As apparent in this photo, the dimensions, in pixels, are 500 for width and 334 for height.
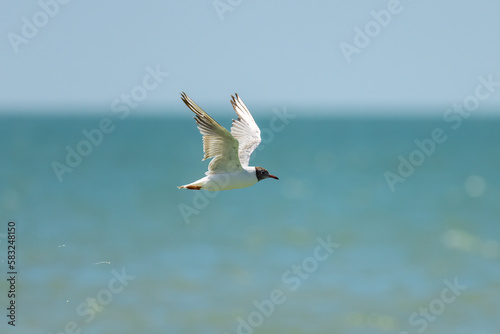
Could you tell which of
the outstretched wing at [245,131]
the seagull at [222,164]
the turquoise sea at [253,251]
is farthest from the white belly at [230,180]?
the turquoise sea at [253,251]

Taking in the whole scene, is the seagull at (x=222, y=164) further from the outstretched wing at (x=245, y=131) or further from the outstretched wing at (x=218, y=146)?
the outstretched wing at (x=245, y=131)

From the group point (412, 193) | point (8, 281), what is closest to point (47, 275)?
point (8, 281)

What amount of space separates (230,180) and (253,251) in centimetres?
1567

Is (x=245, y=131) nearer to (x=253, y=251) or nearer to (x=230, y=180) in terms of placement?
(x=230, y=180)

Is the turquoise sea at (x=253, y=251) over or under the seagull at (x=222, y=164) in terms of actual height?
under

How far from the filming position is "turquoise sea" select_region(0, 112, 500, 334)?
19.5m

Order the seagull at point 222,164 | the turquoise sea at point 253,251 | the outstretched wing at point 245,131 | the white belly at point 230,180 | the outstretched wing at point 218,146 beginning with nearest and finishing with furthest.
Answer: the outstretched wing at point 218,146 → the seagull at point 222,164 → the white belly at point 230,180 → the outstretched wing at point 245,131 → the turquoise sea at point 253,251

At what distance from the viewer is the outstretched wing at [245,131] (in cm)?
1257

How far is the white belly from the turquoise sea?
820 centimetres

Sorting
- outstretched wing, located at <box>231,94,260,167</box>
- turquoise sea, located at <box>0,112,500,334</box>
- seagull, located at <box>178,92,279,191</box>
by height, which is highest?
seagull, located at <box>178,92,279,191</box>

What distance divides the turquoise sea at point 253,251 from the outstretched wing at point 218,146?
827 cm

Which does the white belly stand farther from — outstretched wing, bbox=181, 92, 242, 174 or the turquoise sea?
the turquoise sea

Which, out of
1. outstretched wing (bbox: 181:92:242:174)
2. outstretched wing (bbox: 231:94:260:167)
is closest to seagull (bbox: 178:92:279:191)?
outstretched wing (bbox: 181:92:242:174)

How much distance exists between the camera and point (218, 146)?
432 inches
